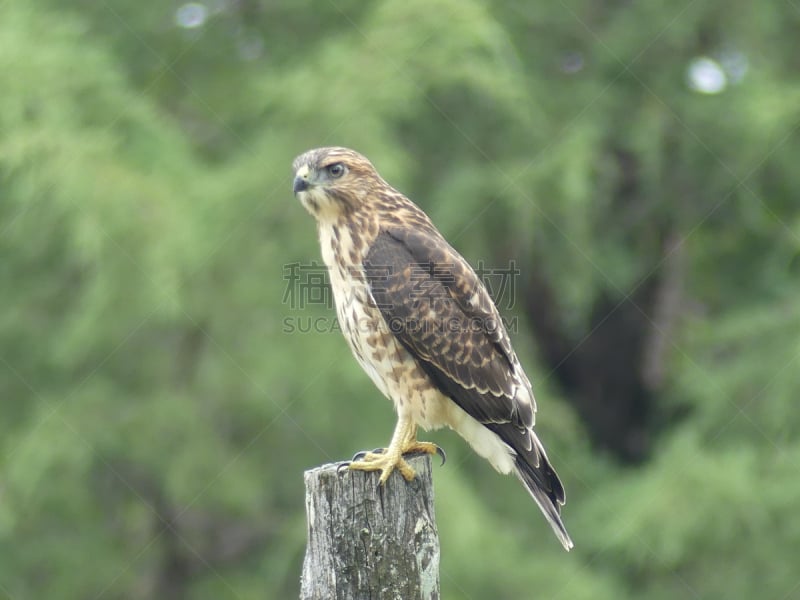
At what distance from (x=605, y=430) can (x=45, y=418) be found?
182 inches

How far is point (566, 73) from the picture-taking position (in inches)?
322

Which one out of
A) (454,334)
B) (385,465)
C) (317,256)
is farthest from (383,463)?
(317,256)

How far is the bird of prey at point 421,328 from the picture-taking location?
4.29 meters

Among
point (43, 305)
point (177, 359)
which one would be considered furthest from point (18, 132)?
point (177, 359)

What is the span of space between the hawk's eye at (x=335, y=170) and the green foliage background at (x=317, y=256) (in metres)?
1.97

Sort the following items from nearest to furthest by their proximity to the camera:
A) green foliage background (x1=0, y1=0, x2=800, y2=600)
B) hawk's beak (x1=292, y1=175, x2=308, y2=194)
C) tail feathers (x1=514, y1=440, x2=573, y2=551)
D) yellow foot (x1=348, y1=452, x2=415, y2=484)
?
1. yellow foot (x1=348, y1=452, x2=415, y2=484)
2. tail feathers (x1=514, y1=440, x2=573, y2=551)
3. hawk's beak (x1=292, y1=175, x2=308, y2=194)
4. green foliage background (x1=0, y1=0, x2=800, y2=600)

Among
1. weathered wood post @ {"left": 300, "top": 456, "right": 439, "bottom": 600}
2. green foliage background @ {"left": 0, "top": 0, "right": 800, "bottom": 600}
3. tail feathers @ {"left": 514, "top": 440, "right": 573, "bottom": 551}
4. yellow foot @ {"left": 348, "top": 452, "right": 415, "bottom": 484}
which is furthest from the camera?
green foliage background @ {"left": 0, "top": 0, "right": 800, "bottom": 600}

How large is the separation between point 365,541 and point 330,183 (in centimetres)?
180

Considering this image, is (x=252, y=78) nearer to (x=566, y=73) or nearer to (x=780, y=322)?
(x=566, y=73)

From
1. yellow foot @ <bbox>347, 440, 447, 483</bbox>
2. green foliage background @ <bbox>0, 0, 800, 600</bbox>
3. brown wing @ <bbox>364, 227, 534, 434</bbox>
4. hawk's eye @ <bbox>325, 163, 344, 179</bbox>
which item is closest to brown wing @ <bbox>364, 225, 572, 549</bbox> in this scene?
brown wing @ <bbox>364, 227, 534, 434</bbox>

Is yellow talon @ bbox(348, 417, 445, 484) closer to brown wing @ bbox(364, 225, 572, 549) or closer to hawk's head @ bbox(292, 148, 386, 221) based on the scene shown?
brown wing @ bbox(364, 225, 572, 549)

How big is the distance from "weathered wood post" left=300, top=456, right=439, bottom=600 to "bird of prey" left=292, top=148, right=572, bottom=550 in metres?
0.78

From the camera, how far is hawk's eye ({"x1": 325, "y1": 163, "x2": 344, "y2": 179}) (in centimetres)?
454

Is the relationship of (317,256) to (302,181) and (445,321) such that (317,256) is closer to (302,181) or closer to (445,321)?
(302,181)
